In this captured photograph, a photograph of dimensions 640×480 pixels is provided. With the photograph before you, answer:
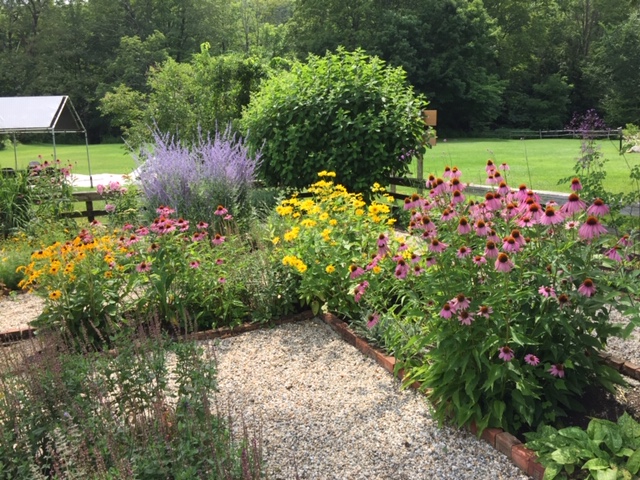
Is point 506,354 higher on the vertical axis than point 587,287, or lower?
lower

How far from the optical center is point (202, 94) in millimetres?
11914

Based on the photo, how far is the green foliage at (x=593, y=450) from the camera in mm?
2127

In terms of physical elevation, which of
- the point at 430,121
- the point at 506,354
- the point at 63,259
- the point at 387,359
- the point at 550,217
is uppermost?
the point at 430,121

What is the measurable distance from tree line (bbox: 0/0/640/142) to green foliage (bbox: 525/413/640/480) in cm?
3293

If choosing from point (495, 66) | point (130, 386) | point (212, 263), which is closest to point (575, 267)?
point (130, 386)

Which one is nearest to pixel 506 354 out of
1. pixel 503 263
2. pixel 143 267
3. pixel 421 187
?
pixel 503 263

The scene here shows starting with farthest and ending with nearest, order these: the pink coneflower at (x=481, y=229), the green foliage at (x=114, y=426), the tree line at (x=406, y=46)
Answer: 1. the tree line at (x=406, y=46)
2. the pink coneflower at (x=481, y=229)
3. the green foliage at (x=114, y=426)

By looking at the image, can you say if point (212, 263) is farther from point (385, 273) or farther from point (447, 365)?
point (447, 365)

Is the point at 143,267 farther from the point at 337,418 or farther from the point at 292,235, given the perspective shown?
the point at 337,418

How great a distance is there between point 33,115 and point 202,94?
370 centimetres

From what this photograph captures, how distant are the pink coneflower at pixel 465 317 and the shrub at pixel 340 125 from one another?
490 cm

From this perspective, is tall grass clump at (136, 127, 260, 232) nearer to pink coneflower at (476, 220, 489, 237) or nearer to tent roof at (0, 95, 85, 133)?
A: pink coneflower at (476, 220, 489, 237)

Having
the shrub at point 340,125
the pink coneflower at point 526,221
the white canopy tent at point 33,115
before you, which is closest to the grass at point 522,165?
the white canopy tent at point 33,115

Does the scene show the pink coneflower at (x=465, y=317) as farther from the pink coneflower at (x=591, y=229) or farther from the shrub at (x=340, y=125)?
the shrub at (x=340, y=125)
